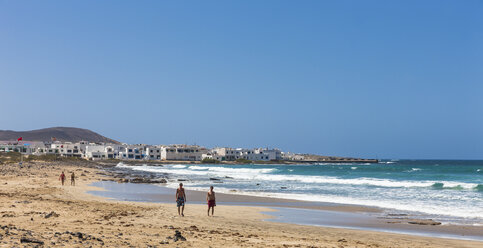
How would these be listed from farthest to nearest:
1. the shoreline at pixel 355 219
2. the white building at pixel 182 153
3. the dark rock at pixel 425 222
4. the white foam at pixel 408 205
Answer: the white building at pixel 182 153, the white foam at pixel 408 205, the dark rock at pixel 425 222, the shoreline at pixel 355 219

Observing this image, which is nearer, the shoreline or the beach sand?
the beach sand

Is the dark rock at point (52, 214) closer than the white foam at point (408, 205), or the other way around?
the dark rock at point (52, 214)

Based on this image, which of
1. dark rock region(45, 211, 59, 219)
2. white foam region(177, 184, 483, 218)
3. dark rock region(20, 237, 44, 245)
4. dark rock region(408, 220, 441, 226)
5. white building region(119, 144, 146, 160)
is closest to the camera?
dark rock region(20, 237, 44, 245)

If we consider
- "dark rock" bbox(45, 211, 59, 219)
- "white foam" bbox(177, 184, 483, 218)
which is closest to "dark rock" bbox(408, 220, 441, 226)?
"white foam" bbox(177, 184, 483, 218)


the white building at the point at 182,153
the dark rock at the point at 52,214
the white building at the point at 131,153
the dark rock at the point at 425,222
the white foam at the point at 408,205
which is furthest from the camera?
the white building at the point at 131,153

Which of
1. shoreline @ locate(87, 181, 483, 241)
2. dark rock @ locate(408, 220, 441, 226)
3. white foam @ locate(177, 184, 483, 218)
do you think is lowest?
white foam @ locate(177, 184, 483, 218)

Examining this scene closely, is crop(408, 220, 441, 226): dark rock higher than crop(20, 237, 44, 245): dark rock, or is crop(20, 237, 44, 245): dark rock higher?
crop(20, 237, 44, 245): dark rock

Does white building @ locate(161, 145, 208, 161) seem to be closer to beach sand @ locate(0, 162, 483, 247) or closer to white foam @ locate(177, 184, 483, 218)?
white foam @ locate(177, 184, 483, 218)

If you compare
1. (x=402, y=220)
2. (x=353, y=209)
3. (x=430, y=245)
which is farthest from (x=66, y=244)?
(x=353, y=209)

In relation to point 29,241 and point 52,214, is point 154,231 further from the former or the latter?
point 52,214

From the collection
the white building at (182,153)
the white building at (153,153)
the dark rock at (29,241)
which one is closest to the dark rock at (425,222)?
the dark rock at (29,241)

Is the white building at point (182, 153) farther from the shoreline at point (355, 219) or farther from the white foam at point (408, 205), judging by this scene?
the shoreline at point (355, 219)

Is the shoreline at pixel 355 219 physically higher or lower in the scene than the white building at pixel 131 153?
lower

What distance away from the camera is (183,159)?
154500 mm
